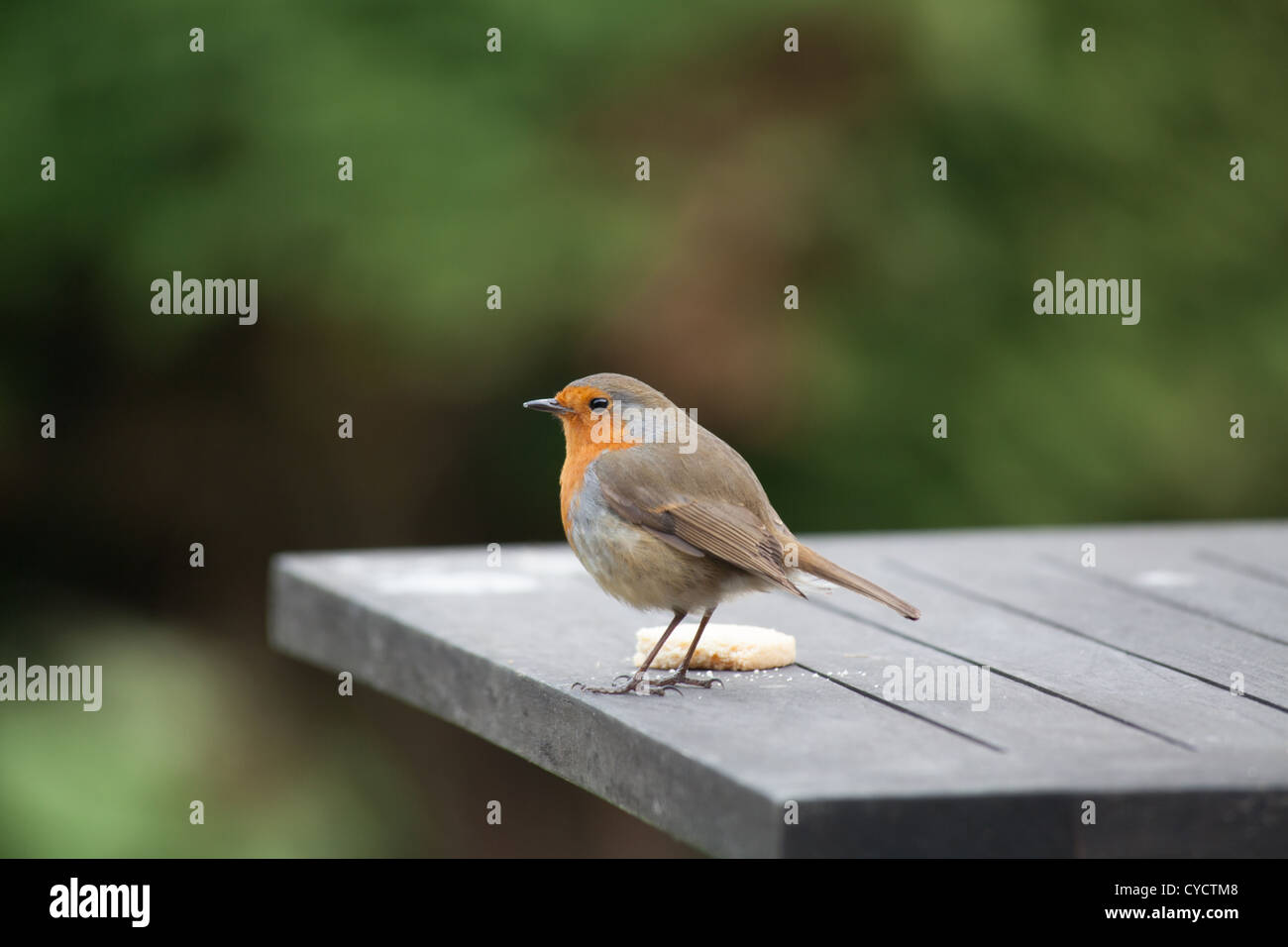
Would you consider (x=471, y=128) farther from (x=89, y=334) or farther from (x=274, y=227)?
(x=89, y=334)

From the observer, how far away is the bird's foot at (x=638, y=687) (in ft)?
9.15

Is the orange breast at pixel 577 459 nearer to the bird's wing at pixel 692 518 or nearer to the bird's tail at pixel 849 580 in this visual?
the bird's wing at pixel 692 518

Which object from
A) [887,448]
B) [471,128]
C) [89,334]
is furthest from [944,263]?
[89,334]

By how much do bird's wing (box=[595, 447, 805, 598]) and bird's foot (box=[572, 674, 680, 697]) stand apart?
229 mm

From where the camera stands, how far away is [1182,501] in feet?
21.0

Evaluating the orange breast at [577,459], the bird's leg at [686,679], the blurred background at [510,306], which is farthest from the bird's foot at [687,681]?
the blurred background at [510,306]

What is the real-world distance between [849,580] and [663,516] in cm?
32

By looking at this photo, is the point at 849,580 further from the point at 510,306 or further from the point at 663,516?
the point at 510,306

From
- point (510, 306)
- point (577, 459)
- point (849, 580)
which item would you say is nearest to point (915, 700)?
point (849, 580)

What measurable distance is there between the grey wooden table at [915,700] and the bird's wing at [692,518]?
0.20 m

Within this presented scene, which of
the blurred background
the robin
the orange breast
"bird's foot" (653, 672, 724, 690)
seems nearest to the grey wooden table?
"bird's foot" (653, 672, 724, 690)

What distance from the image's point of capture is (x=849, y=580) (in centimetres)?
295

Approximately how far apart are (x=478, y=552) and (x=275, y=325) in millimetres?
2185
